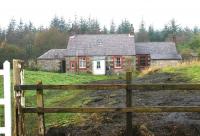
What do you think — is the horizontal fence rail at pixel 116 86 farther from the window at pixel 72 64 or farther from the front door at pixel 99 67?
the window at pixel 72 64

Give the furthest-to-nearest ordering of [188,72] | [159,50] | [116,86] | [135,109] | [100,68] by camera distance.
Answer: [159,50] < [100,68] < [188,72] < [116,86] < [135,109]

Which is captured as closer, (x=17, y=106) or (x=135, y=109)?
(x=135, y=109)

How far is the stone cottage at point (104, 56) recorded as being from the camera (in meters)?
61.7

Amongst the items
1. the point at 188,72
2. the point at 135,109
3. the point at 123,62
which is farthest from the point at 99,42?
the point at 135,109

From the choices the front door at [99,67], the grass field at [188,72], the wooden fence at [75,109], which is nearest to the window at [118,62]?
the front door at [99,67]

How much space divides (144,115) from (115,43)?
169ft

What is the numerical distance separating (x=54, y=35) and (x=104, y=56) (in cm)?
2180

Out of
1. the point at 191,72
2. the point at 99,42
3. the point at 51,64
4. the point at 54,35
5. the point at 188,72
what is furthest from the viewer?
the point at 54,35

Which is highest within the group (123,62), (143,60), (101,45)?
(101,45)

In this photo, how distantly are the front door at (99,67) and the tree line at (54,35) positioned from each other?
12.0 metres

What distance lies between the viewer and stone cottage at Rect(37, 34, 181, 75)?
6172cm

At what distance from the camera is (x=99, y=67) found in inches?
2418

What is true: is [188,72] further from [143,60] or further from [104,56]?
[143,60]

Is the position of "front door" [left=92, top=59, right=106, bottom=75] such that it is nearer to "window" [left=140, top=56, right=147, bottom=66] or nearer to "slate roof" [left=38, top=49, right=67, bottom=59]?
"slate roof" [left=38, top=49, right=67, bottom=59]
